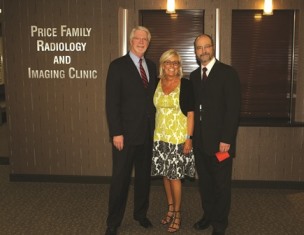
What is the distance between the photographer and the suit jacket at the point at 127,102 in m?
3.20

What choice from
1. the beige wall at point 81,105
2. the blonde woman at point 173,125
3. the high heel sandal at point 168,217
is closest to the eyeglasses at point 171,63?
the blonde woman at point 173,125

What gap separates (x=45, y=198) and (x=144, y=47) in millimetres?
2110

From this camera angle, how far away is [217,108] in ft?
10.4

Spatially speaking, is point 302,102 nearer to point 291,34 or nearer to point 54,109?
point 291,34

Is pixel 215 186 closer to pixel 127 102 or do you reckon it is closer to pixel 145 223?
pixel 145 223

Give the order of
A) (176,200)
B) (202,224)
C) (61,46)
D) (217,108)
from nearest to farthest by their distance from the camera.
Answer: (217,108), (176,200), (202,224), (61,46)

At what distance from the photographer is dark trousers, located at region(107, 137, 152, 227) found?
10.9ft

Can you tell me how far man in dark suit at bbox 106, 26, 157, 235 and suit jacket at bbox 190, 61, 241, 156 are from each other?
425 millimetres

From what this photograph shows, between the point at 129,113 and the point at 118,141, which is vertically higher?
the point at 129,113

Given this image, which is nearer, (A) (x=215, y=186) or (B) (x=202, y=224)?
(A) (x=215, y=186)

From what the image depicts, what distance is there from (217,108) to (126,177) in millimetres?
956

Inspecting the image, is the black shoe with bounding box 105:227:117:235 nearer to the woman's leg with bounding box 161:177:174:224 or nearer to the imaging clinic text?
the woman's leg with bounding box 161:177:174:224

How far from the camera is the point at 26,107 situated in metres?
4.82

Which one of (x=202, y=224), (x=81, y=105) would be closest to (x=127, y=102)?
(x=202, y=224)
